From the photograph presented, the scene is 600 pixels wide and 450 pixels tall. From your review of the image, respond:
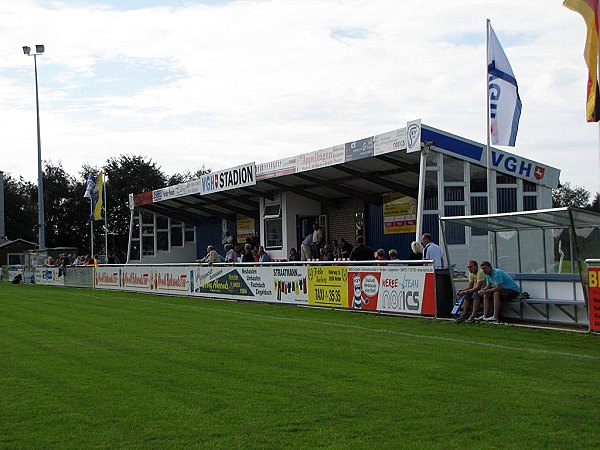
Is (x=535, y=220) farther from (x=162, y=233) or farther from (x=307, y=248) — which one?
(x=162, y=233)

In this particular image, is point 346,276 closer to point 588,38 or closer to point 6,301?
point 588,38

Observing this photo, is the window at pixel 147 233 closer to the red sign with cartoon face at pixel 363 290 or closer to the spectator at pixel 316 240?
the spectator at pixel 316 240

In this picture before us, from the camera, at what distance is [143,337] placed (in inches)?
607

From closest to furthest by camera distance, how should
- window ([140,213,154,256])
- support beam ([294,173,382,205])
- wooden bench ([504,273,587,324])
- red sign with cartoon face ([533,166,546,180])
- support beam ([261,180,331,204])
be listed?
wooden bench ([504,273,587,324]) < red sign with cartoon face ([533,166,546,180]) < support beam ([294,173,382,205]) < support beam ([261,180,331,204]) < window ([140,213,154,256])

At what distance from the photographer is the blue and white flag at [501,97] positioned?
2131 cm

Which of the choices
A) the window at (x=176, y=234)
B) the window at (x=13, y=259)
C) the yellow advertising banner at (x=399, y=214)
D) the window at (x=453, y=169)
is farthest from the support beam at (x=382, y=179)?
the window at (x=13, y=259)

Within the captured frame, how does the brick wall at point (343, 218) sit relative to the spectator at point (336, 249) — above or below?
above

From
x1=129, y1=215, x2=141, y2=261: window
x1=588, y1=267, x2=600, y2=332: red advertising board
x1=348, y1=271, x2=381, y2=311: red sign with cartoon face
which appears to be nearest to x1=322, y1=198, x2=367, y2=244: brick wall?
x1=348, y1=271, x2=381, y2=311: red sign with cartoon face

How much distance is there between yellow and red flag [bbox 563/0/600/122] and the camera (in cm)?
1332

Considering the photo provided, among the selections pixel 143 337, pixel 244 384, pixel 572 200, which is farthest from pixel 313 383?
pixel 572 200

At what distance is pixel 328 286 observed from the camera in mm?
21859

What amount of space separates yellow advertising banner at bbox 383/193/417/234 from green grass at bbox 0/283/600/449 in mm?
12567

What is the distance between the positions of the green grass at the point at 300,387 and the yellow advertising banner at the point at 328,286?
4020mm

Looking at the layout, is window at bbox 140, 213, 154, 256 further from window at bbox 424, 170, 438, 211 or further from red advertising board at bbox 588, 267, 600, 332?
red advertising board at bbox 588, 267, 600, 332
